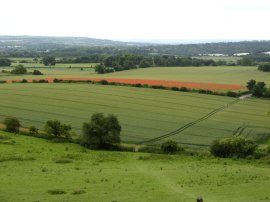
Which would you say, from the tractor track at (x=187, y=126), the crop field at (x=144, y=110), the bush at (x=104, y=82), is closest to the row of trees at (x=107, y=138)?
the crop field at (x=144, y=110)

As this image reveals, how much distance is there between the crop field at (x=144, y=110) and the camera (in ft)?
234

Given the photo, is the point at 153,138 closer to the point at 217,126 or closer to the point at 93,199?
the point at 217,126

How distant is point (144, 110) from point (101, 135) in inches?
1107

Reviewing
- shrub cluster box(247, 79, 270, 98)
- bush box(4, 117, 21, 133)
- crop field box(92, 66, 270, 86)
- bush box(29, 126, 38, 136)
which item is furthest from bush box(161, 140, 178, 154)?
crop field box(92, 66, 270, 86)

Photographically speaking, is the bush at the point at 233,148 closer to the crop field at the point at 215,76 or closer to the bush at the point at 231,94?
the bush at the point at 231,94

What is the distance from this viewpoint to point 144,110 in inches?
3499

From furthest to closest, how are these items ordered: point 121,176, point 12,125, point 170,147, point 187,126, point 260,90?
point 260,90 → point 187,126 → point 12,125 → point 170,147 → point 121,176

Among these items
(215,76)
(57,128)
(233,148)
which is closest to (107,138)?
(57,128)

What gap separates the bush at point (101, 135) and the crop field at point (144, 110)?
3.89 m

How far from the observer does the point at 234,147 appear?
56.5 meters

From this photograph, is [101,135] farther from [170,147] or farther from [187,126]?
[187,126]

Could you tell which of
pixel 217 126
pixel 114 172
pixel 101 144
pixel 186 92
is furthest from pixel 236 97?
pixel 114 172

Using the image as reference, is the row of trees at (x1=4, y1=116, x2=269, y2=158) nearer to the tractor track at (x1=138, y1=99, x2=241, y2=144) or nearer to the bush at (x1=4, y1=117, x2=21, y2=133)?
the bush at (x1=4, y1=117, x2=21, y2=133)

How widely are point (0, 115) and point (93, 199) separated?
54.7 m
